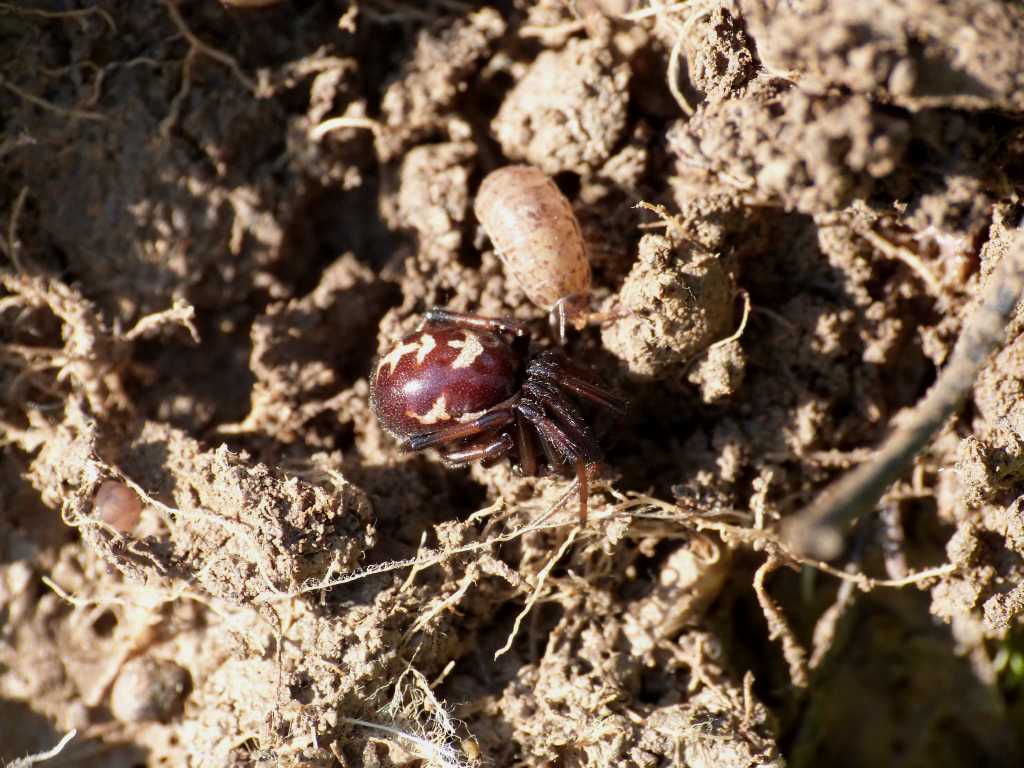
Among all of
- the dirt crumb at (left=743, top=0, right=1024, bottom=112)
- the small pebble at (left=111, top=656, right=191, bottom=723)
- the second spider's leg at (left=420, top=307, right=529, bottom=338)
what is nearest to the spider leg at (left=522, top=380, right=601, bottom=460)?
the second spider's leg at (left=420, top=307, right=529, bottom=338)

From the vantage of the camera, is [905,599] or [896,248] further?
[905,599]

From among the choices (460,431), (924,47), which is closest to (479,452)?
(460,431)

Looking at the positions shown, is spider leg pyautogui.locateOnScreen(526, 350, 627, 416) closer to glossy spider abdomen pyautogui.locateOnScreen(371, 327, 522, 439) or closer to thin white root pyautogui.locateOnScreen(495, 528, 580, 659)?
glossy spider abdomen pyautogui.locateOnScreen(371, 327, 522, 439)

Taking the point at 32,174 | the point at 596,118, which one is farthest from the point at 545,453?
the point at 32,174

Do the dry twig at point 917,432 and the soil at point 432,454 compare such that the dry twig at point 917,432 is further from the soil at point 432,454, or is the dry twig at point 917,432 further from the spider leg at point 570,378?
the spider leg at point 570,378

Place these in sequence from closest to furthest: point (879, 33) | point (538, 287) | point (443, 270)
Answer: point (879, 33)
point (538, 287)
point (443, 270)

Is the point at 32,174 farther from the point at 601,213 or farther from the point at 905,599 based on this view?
the point at 905,599
